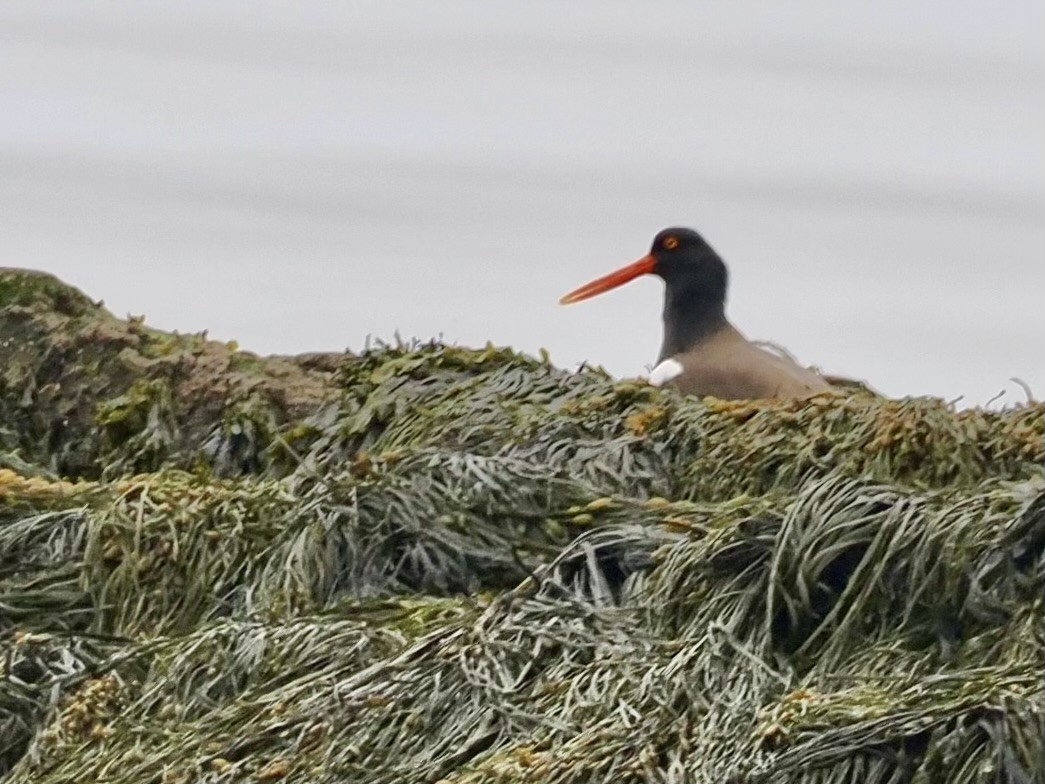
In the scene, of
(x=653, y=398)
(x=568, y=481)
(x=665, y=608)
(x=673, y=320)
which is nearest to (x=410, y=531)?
(x=568, y=481)

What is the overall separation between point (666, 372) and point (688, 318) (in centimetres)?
96

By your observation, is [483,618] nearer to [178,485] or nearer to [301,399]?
[178,485]

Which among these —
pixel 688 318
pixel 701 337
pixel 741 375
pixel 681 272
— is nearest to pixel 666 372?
pixel 741 375

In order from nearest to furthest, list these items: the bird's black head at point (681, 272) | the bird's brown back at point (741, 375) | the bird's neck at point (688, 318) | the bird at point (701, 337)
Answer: the bird's brown back at point (741, 375) → the bird at point (701, 337) → the bird's neck at point (688, 318) → the bird's black head at point (681, 272)

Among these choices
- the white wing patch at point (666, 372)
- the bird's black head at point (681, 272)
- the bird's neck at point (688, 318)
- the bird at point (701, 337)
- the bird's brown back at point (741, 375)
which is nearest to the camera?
the bird's brown back at point (741, 375)

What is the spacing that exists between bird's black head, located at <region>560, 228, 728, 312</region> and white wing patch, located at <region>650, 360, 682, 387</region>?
0.79 meters

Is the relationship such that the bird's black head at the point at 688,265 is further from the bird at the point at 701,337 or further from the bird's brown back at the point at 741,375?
the bird's brown back at the point at 741,375

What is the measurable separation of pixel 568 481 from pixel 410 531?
1.22ft

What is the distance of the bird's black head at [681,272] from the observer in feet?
30.6

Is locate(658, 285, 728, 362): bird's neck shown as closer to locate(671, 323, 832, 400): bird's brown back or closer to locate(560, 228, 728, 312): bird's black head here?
locate(560, 228, 728, 312): bird's black head

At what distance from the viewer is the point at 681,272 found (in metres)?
9.49

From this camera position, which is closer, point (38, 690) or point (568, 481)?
point (38, 690)

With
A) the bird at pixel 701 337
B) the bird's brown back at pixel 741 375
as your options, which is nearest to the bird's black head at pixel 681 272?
the bird at pixel 701 337

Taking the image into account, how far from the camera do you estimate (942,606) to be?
4.41 m
